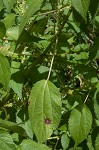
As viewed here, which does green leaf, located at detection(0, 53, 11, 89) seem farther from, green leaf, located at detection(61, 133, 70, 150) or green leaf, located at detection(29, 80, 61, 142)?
green leaf, located at detection(61, 133, 70, 150)

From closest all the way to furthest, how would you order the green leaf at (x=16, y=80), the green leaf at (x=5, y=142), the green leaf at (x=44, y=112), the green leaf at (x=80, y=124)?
the green leaf at (x=5, y=142)
the green leaf at (x=44, y=112)
the green leaf at (x=80, y=124)
the green leaf at (x=16, y=80)

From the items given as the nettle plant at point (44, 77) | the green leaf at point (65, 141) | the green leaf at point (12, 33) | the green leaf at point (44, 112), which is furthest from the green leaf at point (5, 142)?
the green leaf at point (65, 141)

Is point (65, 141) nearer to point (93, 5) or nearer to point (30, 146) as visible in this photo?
point (30, 146)

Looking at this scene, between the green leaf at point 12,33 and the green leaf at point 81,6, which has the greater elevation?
the green leaf at point 81,6

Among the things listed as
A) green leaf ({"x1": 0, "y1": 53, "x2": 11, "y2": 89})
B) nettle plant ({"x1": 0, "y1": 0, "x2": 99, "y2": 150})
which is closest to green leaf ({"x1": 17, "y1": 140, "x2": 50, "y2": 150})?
nettle plant ({"x1": 0, "y1": 0, "x2": 99, "y2": 150})

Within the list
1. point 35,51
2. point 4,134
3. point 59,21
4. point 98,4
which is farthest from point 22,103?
point 98,4

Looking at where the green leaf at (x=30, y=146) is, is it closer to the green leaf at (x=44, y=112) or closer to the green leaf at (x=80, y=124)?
the green leaf at (x=44, y=112)

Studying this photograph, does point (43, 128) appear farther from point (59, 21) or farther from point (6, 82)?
point (59, 21)
